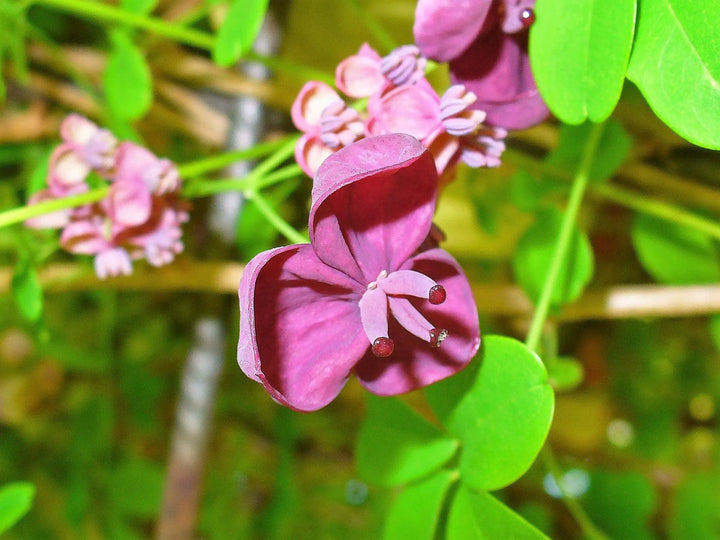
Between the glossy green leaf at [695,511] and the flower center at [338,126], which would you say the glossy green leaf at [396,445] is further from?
the glossy green leaf at [695,511]

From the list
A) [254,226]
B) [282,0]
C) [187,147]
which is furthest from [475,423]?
[187,147]

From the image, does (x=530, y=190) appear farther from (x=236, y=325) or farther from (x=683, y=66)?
(x=236, y=325)

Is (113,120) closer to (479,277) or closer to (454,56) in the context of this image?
(454,56)

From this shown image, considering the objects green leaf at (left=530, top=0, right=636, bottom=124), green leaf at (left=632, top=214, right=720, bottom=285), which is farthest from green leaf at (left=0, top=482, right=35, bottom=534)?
green leaf at (left=632, top=214, right=720, bottom=285)

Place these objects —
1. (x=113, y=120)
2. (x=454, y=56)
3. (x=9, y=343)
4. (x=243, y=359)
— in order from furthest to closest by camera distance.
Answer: (x=9, y=343)
(x=113, y=120)
(x=454, y=56)
(x=243, y=359)

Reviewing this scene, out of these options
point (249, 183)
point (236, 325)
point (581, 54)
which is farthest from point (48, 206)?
point (236, 325)

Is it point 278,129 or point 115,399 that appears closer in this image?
point 278,129
